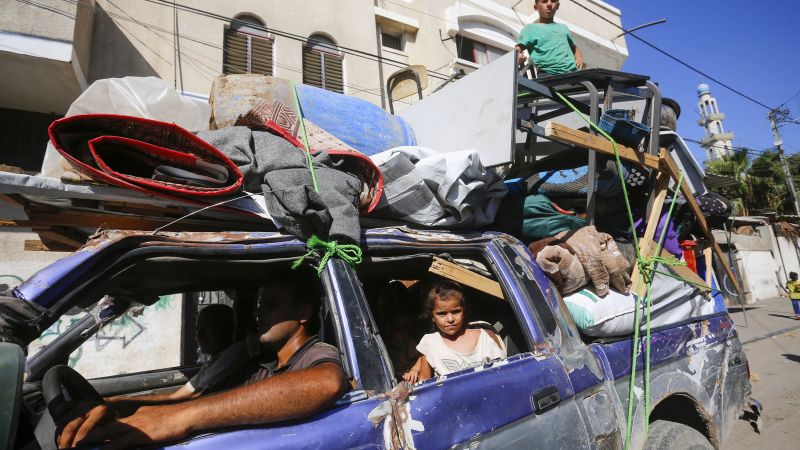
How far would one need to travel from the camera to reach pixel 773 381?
588 centimetres

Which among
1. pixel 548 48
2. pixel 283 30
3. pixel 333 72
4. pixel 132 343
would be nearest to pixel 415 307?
pixel 548 48

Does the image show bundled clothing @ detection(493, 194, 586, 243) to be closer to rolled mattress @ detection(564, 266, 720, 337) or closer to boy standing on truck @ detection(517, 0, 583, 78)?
rolled mattress @ detection(564, 266, 720, 337)

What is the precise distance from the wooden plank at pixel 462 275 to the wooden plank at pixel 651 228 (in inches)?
33.3

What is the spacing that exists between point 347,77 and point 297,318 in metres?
8.70

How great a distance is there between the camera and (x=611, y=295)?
2.12 m

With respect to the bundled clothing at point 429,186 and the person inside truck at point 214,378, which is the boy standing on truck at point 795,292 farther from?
the person inside truck at point 214,378

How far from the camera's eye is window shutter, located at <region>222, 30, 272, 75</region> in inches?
333

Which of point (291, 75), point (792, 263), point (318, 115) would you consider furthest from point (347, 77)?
point (792, 263)

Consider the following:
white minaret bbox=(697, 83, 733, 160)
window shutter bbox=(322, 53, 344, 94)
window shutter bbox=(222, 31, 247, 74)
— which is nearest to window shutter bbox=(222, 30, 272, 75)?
window shutter bbox=(222, 31, 247, 74)

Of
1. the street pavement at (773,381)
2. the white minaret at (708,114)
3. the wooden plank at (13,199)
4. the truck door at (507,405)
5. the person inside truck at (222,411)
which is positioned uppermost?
the white minaret at (708,114)

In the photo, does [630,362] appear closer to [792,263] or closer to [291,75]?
[291,75]

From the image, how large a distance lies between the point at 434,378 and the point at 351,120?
1.76 metres

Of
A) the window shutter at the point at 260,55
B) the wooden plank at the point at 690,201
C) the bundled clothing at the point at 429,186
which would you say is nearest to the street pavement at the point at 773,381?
the wooden plank at the point at 690,201

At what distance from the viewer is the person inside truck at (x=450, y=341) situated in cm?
215
